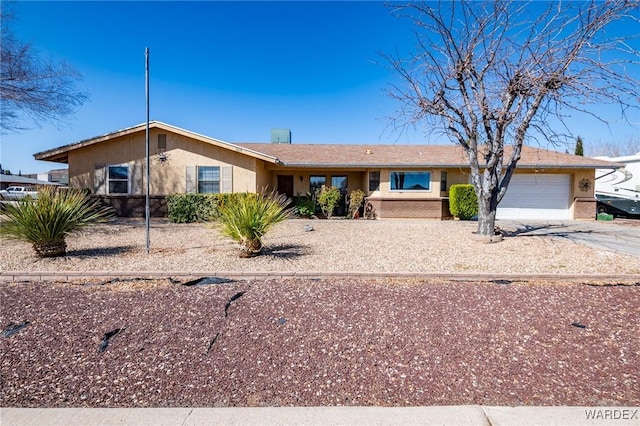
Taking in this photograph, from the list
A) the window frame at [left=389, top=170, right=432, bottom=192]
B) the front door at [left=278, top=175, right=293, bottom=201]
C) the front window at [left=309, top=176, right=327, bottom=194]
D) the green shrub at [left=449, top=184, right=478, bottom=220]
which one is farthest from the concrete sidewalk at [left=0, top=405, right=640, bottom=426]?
the front door at [left=278, top=175, right=293, bottom=201]

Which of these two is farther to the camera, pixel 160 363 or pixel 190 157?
pixel 190 157

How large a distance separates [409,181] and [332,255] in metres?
9.76

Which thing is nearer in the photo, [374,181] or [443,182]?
[374,181]

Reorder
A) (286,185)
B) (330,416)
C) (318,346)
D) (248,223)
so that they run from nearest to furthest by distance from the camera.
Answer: (330,416) → (318,346) → (248,223) → (286,185)

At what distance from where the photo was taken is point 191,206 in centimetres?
1320

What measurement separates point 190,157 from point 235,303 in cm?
1181

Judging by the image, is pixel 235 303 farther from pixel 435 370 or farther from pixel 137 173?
pixel 137 173

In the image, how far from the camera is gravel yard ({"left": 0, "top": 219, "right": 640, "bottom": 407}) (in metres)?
2.56

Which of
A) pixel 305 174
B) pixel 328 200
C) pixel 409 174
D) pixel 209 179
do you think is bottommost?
pixel 328 200

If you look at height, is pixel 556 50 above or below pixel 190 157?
above

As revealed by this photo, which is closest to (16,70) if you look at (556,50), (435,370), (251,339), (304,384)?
(251,339)

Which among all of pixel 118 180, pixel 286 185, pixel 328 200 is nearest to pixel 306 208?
pixel 328 200

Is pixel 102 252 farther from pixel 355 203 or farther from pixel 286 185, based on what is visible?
pixel 286 185

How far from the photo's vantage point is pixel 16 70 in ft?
38.2
